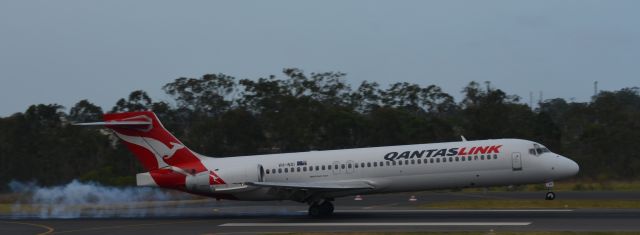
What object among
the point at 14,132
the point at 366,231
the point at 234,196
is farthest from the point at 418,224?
the point at 14,132

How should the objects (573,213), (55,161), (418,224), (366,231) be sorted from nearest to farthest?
(366,231) < (418,224) < (573,213) < (55,161)

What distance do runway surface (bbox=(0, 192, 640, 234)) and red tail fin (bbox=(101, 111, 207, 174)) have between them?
2222 mm

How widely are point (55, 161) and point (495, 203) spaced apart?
41.7 m

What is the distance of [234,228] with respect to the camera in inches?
1196

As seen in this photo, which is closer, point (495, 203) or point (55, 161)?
point (495, 203)

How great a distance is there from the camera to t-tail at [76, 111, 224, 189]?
35.5m

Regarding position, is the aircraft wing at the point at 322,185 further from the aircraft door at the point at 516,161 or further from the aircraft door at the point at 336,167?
the aircraft door at the point at 516,161

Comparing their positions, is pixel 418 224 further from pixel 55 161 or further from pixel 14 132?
pixel 14 132

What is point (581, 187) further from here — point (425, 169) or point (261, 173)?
point (261, 173)

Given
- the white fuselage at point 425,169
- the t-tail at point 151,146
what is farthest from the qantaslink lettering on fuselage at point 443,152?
the t-tail at point 151,146

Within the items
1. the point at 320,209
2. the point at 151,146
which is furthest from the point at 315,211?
the point at 151,146

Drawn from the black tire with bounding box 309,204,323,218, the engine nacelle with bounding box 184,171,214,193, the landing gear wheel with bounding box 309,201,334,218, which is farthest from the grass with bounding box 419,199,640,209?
the engine nacelle with bounding box 184,171,214,193

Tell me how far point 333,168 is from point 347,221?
3.09m

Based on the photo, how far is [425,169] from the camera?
3366cm
